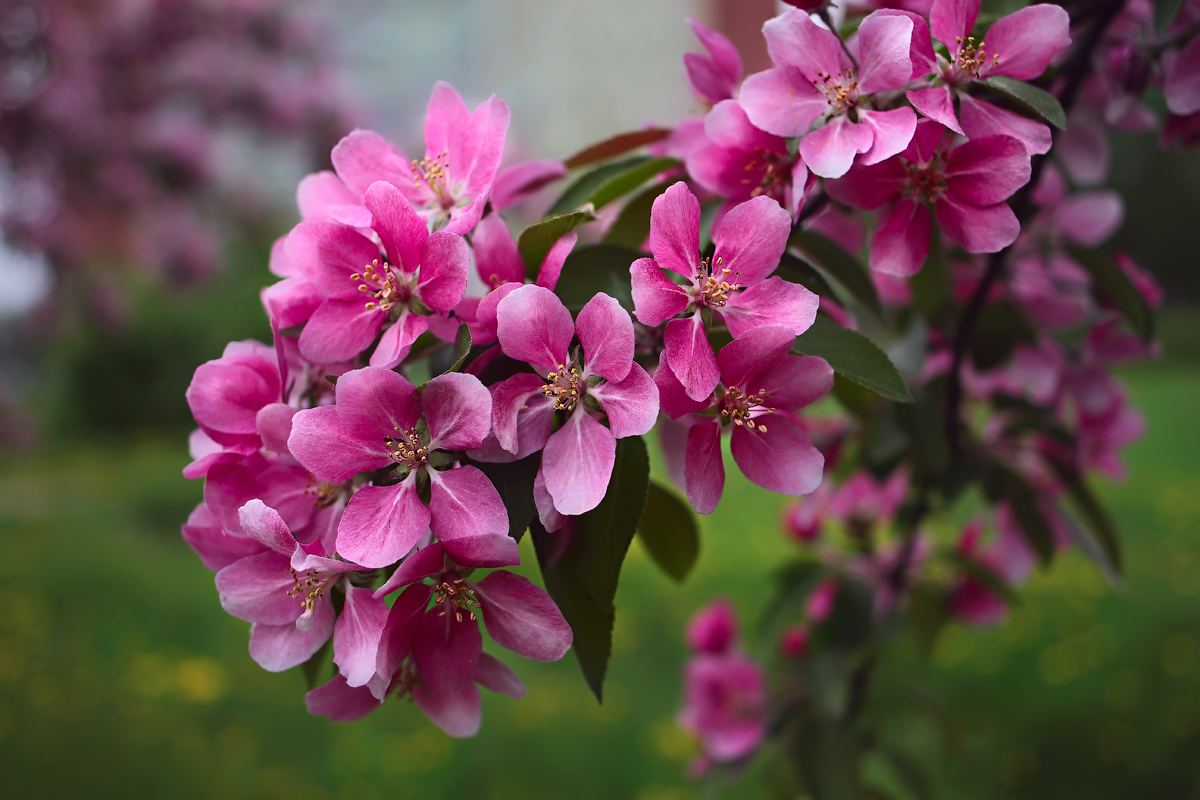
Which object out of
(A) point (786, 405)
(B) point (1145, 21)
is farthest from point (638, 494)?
(B) point (1145, 21)

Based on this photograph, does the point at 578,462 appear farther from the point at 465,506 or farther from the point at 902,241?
the point at 902,241

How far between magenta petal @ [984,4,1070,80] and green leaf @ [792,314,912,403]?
15 cm

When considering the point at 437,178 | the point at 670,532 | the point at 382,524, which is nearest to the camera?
the point at 382,524

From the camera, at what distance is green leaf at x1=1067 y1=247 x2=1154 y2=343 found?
2.13 feet

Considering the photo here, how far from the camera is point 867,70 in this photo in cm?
43

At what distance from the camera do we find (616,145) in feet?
1.94

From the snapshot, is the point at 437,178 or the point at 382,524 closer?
the point at 382,524

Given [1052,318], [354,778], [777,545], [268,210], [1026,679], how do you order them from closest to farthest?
[1052,318] < [354,778] < [1026,679] < [777,545] < [268,210]

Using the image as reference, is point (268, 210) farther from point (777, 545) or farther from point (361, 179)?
point (361, 179)

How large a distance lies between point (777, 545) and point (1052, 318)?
143 centimetres

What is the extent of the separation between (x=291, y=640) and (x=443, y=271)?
18cm

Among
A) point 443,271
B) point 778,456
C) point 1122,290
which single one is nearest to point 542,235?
point 443,271

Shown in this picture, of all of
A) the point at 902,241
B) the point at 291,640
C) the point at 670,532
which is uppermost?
the point at 902,241

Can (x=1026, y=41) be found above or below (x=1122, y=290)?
above
